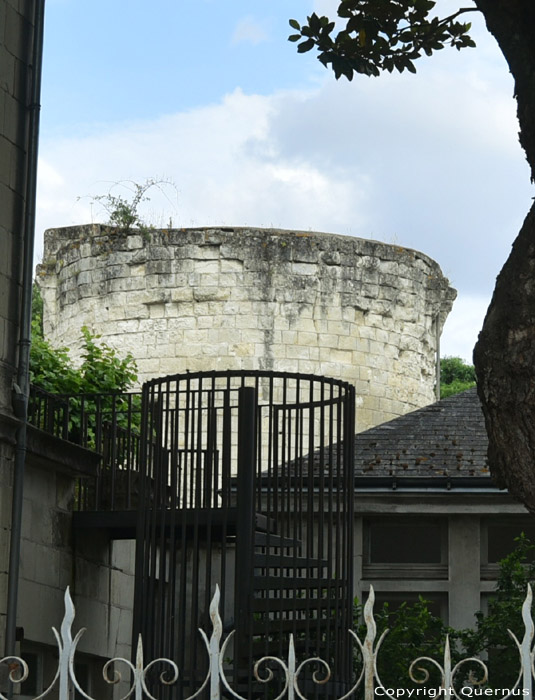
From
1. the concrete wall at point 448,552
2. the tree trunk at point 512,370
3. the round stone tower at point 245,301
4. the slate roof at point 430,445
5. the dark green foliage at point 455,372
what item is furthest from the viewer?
the dark green foliage at point 455,372

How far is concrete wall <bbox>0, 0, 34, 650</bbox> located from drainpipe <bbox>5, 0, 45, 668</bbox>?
0.12 ft

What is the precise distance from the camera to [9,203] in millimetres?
8383

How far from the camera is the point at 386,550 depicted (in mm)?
11727

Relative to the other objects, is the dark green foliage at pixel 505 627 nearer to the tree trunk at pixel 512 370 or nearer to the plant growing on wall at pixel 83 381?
the plant growing on wall at pixel 83 381

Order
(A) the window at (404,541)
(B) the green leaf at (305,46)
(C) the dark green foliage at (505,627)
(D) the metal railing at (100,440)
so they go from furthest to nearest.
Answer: (A) the window at (404,541) → (C) the dark green foliage at (505,627) → (D) the metal railing at (100,440) → (B) the green leaf at (305,46)

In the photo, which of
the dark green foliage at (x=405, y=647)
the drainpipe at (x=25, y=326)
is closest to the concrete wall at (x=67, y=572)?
the drainpipe at (x=25, y=326)

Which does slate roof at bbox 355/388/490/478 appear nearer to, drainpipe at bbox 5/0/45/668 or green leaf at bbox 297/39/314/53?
drainpipe at bbox 5/0/45/668

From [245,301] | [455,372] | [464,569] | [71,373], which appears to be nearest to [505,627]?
[464,569]

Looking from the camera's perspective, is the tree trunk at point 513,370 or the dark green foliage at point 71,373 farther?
the dark green foliage at point 71,373

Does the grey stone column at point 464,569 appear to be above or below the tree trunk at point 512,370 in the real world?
below

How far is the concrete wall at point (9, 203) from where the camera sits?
8.20 metres

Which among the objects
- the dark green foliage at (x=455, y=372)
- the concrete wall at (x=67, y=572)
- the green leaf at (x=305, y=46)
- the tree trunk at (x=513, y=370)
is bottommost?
the concrete wall at (x=67, y=572)

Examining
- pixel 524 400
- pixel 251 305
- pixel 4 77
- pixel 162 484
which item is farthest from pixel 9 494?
pixel 251 305

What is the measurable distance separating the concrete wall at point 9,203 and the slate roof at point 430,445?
402 cm
